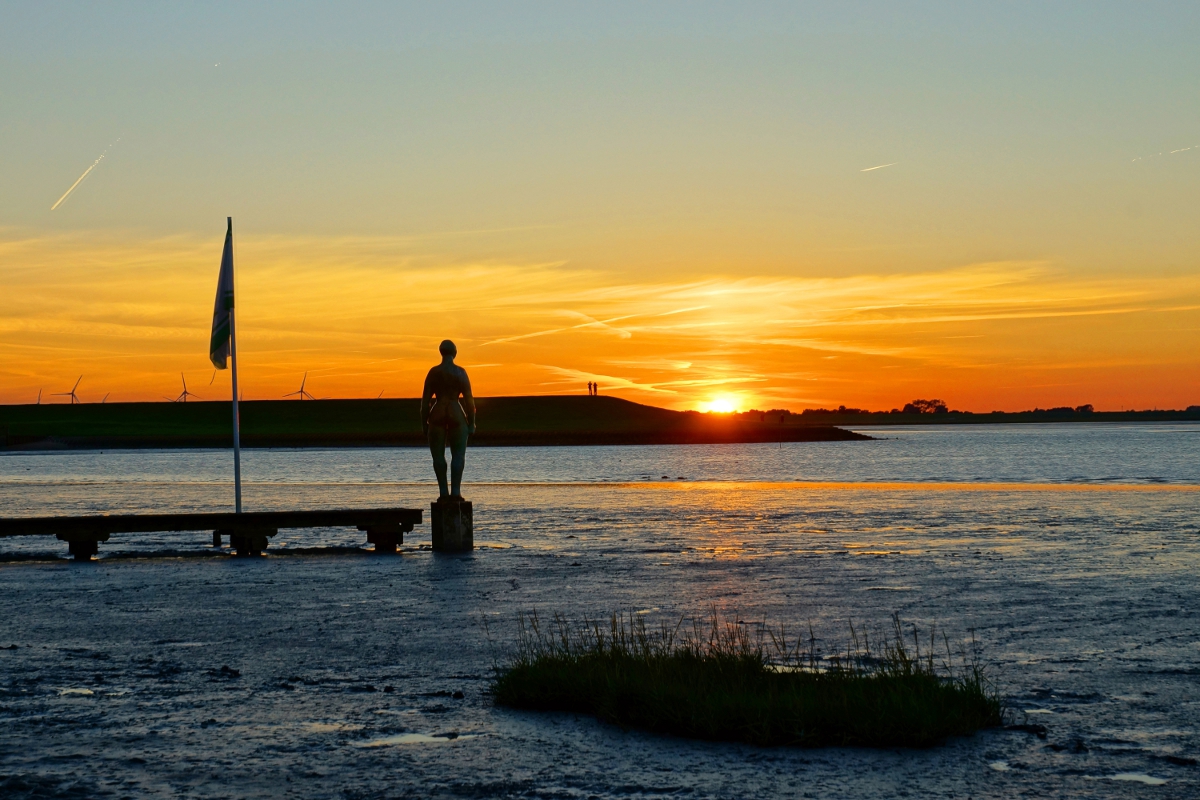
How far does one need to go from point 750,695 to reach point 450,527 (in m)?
11.8

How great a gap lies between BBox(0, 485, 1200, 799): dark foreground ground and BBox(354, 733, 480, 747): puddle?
0.02 m

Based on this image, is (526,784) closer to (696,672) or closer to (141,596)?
(696,672)

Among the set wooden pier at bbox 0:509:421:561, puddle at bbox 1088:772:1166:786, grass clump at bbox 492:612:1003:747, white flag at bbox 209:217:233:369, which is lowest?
puddle at bbox 1088:772:1166:786

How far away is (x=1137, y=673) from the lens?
8.42 metres

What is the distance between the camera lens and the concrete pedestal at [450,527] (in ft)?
60.3

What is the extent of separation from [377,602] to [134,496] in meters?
27.3

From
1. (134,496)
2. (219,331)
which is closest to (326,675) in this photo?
(219,331)

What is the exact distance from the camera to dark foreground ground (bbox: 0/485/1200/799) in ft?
19.7

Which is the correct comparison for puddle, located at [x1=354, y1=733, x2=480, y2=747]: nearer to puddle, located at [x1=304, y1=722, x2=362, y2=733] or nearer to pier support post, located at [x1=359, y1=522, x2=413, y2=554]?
puddle, located at [x1=304, y1=722, x2=362, y2=733]

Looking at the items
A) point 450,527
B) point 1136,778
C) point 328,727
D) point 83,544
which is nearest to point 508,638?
point 328,727

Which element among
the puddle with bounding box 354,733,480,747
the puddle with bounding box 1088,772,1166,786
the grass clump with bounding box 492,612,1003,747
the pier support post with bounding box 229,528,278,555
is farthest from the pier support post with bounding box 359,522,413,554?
the puddle with bounding box 1088,772,1166,786

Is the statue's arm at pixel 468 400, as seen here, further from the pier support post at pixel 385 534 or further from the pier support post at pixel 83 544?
the pier support post at pixel 83 544

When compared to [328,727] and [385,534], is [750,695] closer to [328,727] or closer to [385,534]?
[328,727]

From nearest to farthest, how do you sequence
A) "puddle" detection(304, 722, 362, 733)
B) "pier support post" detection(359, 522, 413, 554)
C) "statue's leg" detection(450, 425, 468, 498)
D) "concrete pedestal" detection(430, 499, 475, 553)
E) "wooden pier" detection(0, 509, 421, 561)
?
1. "puddle" detection(304, 722, 362, 733)
2. "wooden pier" detection(0, 509, 421, 561)
3. "statue's leg" detection(450, 425, 468, 498)
4. "concrete pedestal" detection(430, 499, 475, 553)
5. "pier support post" detection(359, 522, 413, 554)
